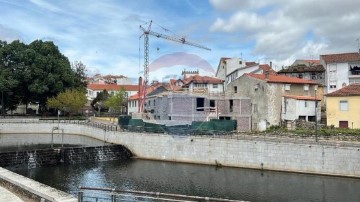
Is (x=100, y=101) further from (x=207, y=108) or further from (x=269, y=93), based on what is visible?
(x=269, y=93)

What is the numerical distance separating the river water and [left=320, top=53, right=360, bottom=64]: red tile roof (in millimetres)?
39525

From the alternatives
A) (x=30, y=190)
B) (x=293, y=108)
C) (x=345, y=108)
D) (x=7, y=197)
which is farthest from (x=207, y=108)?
(x=30, y=190)

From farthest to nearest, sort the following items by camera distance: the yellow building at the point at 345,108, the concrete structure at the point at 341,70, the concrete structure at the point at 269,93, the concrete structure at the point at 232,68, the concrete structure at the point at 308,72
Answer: the concrete structure at the point at 232,68
the concrete structure at the point at 308,72
the concrete structure at the point at 341,70
the concrete structure at the point at 269,93
the yellow building at the point at 345,108

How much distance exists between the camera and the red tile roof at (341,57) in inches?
2734

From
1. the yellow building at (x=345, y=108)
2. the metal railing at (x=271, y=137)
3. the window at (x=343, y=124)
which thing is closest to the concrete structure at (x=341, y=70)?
the yellow building at (x=345, y=108)

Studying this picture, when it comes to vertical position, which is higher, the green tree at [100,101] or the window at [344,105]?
the green tree at [100,101]

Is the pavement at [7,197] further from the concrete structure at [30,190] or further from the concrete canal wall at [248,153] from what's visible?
the concrete canal wall at [248,153]

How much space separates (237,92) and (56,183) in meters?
36.5

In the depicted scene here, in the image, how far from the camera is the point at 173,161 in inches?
1854

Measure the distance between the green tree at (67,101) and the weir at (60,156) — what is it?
41.3 meters

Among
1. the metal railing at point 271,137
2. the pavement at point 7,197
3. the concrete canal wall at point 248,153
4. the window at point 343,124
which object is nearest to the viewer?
the pavement at point 7,197

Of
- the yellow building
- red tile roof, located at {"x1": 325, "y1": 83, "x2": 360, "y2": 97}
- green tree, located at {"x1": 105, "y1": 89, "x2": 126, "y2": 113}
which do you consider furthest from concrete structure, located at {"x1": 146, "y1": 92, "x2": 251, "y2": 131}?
green tree, located at {"x1": 105, "y1": 89, "x2": 126, "y2": 113}

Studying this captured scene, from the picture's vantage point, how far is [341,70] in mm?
71000

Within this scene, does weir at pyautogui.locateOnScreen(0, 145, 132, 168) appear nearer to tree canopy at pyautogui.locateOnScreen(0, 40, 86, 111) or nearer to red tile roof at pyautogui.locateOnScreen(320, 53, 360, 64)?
red tile roof at pyautogui.locateOnScreen(320, 53, 360, 64)
